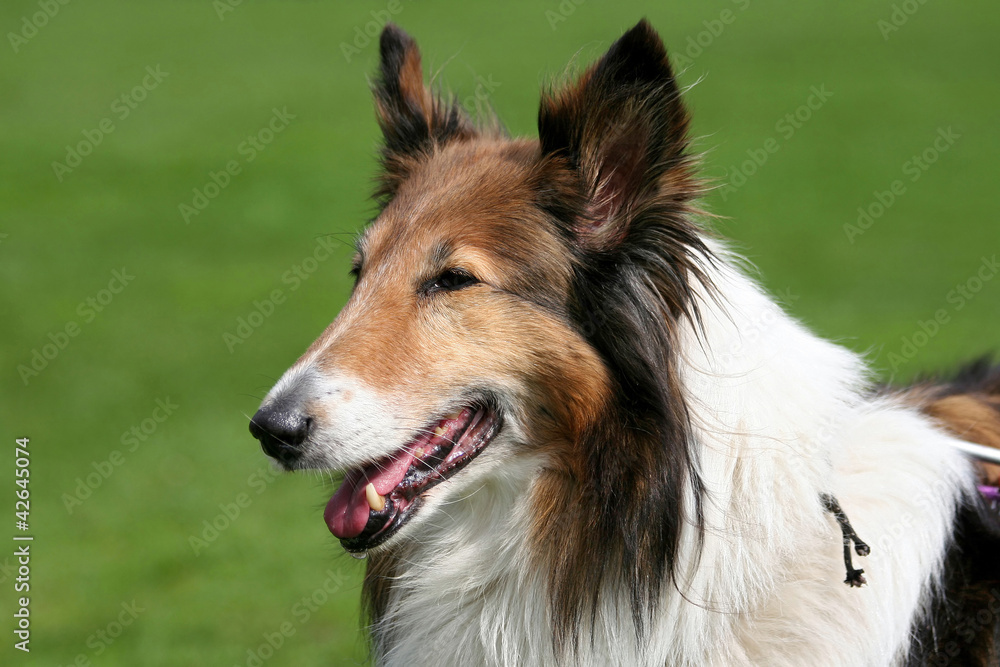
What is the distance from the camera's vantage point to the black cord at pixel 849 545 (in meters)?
2.83

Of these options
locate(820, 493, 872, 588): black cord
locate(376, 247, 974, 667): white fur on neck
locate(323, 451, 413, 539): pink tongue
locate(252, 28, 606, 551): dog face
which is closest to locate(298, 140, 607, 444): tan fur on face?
locate(252, 28, 606, 551): dog face

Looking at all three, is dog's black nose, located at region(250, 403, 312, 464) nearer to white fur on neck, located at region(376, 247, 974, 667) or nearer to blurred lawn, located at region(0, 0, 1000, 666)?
white fur on neck, located at region(376, 247, 974, 667)

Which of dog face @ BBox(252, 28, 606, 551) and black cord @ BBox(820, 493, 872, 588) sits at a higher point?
black cord @ BBox(820, 493, 872, 588)

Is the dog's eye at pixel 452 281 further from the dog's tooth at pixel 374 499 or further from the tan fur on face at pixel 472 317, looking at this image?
the dog's tooth at pixel 374 499

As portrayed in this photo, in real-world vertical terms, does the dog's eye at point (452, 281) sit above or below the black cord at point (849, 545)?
below

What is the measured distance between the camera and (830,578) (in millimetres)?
2982

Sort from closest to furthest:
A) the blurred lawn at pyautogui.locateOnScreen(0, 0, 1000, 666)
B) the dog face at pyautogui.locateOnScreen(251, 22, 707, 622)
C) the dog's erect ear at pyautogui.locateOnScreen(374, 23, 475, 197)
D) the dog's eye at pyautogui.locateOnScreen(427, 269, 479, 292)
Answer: the dog face at pyautogui.locateOnScreen(251, 22, 707, 622) → the dog's eye at pyautogui.locateOnScreen(427, 269, 479, 292) → the dog's erect ear at pyautogui.locateOnScreen(374, 23, 475, 197) → the blurred lawn at pyautogui.locateOnScreen(0, 0, 1000, 666)

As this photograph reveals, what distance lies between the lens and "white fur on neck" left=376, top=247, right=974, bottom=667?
9.57 feet

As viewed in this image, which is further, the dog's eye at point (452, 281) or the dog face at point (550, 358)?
the dog's eye at point (452, 281)

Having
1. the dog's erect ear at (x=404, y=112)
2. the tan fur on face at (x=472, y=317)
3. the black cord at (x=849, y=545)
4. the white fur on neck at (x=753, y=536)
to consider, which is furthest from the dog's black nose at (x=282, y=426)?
the black cord at (x=849, y=545)

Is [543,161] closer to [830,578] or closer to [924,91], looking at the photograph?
[830,578]

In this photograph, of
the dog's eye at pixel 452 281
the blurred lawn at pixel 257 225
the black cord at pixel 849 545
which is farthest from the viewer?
the blurred lawn at pixel 257 225

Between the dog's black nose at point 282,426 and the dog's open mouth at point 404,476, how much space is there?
0.27 m

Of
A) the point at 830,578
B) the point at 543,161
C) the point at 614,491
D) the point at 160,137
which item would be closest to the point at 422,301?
the point at 543,161
